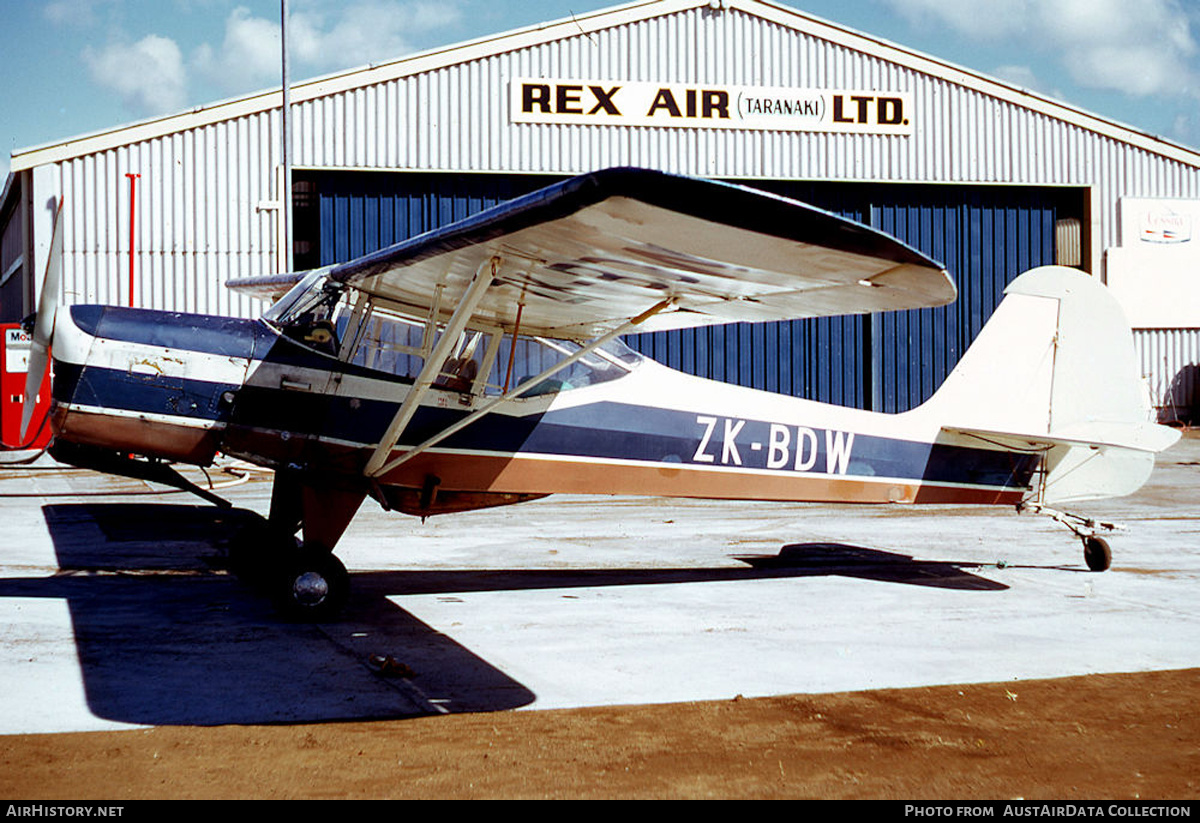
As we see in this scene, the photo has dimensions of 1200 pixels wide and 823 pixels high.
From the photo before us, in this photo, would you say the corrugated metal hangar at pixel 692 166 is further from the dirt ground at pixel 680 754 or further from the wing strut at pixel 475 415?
the dirt ground at pixel 680 754

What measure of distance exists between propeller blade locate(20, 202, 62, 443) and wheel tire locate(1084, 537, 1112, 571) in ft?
25.3

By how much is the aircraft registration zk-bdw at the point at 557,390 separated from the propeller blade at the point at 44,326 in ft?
0.08

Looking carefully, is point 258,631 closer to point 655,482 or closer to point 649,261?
point 655,482

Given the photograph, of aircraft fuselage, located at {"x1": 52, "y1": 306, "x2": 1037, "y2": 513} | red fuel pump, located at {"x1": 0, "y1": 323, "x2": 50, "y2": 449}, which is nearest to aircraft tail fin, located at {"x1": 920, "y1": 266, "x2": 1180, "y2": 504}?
aircraft fuselage, located at {"x1": 52, "y1": 306, "x2": 1037, "y2": 513}

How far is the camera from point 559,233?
16.9 feet

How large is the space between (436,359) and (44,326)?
99.7 inches

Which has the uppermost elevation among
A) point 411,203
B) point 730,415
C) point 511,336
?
point 411,203

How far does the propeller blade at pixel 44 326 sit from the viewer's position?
22.2 ft

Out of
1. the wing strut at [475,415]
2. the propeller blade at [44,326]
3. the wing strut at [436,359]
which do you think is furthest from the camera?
the wing strut at [475,415]

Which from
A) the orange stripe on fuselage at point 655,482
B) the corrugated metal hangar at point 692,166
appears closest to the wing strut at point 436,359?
the orange stripe on fuselage at point 655,482

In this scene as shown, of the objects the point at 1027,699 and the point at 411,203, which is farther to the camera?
the point at 411,203

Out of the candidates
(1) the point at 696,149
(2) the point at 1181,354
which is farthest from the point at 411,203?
Answer: (2) the point at 1181,354

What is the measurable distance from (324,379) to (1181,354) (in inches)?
977
